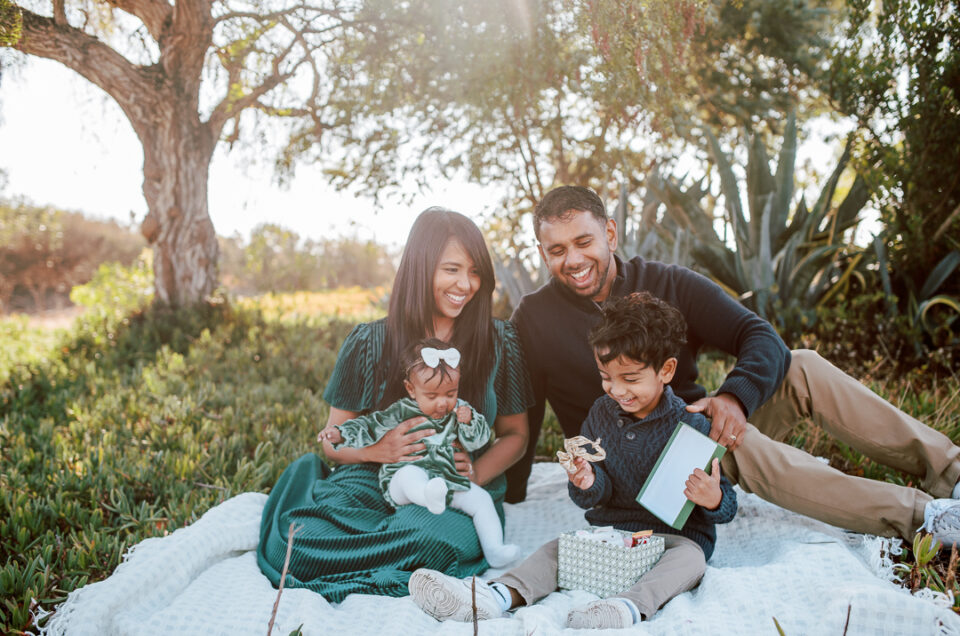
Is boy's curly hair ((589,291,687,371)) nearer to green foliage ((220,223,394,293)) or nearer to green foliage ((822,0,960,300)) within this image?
green foliage ((822,0,960,300))

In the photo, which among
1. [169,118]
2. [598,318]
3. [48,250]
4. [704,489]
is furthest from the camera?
[48,250]

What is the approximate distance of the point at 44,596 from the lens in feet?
7.25

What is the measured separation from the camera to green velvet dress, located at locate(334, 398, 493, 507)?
250 cm

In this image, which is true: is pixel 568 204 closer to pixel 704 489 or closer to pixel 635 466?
pixel 635 466

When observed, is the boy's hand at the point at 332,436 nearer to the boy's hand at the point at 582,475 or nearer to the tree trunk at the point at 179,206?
the boy's hand at the point at 582,475

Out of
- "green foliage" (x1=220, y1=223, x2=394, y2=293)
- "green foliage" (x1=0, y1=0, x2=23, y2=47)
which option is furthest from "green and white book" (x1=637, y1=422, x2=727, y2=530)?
"green foliage" (x1=220, y1=223, x2=394, y2=293)

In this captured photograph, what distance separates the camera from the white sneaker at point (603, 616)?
188 cm

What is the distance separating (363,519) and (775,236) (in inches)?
166

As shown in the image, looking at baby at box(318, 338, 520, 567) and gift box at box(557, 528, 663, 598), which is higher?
baby at box(318, 338, 520, 567)

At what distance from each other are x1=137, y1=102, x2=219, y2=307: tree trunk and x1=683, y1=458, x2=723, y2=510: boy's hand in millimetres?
6362

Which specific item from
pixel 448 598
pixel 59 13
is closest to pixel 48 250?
pixel 59 13

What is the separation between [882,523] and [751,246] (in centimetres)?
304

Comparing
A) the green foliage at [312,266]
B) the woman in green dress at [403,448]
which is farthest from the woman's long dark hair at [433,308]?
the green foliage at [312,266]

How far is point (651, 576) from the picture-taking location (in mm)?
2088
